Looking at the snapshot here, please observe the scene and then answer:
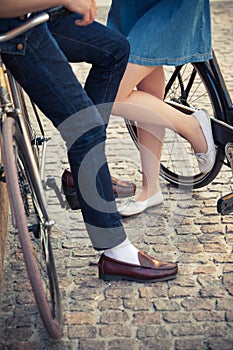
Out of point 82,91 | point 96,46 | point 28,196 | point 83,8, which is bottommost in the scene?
point 28,196

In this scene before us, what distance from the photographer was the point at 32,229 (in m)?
3.25

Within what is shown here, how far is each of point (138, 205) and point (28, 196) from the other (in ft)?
3.11

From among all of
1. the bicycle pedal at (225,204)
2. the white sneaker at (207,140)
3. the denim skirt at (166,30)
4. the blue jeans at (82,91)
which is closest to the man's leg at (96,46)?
the blue jeans at (82,91)

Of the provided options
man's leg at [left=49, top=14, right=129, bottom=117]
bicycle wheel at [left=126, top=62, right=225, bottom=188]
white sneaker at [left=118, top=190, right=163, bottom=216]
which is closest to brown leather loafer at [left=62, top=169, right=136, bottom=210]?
white sneaker at [left=118, top=190, right=163, bottom=216]

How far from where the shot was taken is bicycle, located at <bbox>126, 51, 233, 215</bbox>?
409 centimetres

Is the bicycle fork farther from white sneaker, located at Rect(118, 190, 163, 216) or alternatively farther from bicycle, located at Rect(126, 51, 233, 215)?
white sneaker, located at Rect(118, 190, 163, 216)

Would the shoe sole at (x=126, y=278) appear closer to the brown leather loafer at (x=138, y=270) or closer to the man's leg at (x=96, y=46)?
the brown leather loafer at (x=138, y=270)

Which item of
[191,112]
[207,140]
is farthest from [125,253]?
[191,112]

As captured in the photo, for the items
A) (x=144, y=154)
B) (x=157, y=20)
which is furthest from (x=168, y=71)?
(x=157, y=20)

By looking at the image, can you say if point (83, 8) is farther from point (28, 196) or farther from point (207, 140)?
point (207, 140)

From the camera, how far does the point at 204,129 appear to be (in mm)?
4117

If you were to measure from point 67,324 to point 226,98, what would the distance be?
1456mm

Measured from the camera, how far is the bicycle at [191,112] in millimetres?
4087

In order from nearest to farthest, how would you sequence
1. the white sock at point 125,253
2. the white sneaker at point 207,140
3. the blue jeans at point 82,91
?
the blue jeans at point 82,91, the white sock at point 125,253, the white sneaker at point 207,140
